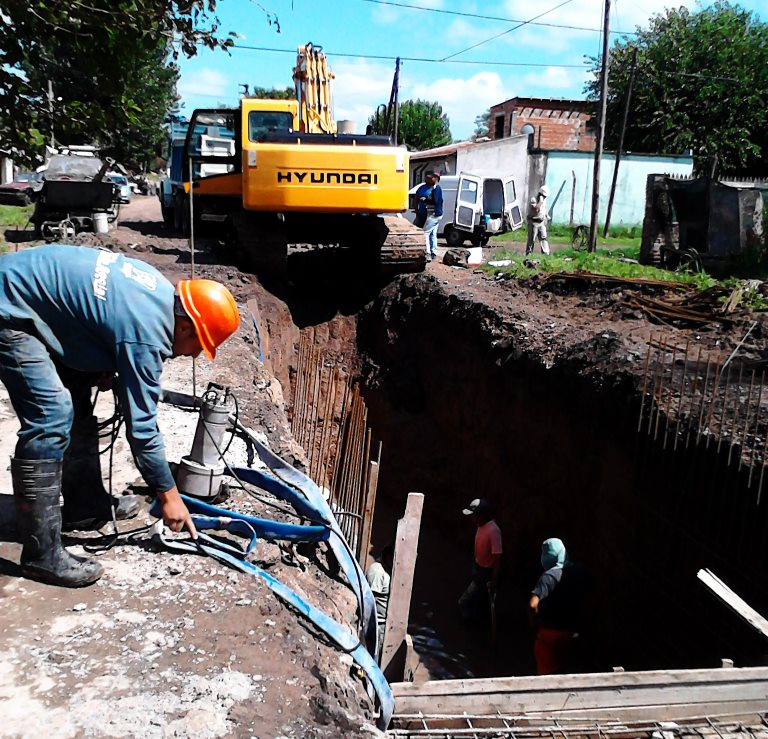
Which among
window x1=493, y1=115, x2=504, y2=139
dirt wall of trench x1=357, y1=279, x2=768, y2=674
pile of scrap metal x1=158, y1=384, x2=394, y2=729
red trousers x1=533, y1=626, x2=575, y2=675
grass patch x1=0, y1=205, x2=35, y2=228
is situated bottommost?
red trousers x1=533, y1=626, x2=575, y2=675

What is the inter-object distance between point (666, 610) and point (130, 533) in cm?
416

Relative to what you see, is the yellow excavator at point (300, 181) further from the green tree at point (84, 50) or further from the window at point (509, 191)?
the window at point (509, 191)

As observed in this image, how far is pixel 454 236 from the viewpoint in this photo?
60.6ft

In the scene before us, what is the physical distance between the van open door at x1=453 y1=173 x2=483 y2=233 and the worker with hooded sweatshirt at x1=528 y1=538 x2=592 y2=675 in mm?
13207

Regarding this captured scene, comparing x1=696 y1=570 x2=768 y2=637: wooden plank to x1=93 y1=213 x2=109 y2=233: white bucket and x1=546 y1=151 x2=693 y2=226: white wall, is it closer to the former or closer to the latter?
→ x1=93 y1=213 x2=109 y2=233: white bucket

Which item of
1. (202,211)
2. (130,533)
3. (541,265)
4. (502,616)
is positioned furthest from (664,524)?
(202,211)

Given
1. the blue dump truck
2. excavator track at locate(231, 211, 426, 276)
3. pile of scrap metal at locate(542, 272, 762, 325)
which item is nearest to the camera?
pile of scrap metal at locate(542, 272, 762, 325)

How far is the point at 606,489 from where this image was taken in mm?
6938

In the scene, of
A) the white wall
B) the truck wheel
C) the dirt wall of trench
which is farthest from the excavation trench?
the white wall

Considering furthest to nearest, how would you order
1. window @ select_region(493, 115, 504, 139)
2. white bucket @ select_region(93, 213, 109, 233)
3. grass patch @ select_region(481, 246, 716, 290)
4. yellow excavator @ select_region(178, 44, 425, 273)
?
window @ select_region(493, 115, 504, 139) → white bucket @ select_region(93, 213, 109, 233) → grass patch @ select_region(481, 246, 716, 290) → yellow excavator @ select_region(178, 44, 425, 273)

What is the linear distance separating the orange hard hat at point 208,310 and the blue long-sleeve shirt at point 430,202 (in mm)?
10132

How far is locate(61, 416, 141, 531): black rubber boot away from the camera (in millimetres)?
3738

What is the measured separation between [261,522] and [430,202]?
10168 mm

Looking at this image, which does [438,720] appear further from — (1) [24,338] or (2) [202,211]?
(2) [202,211]
